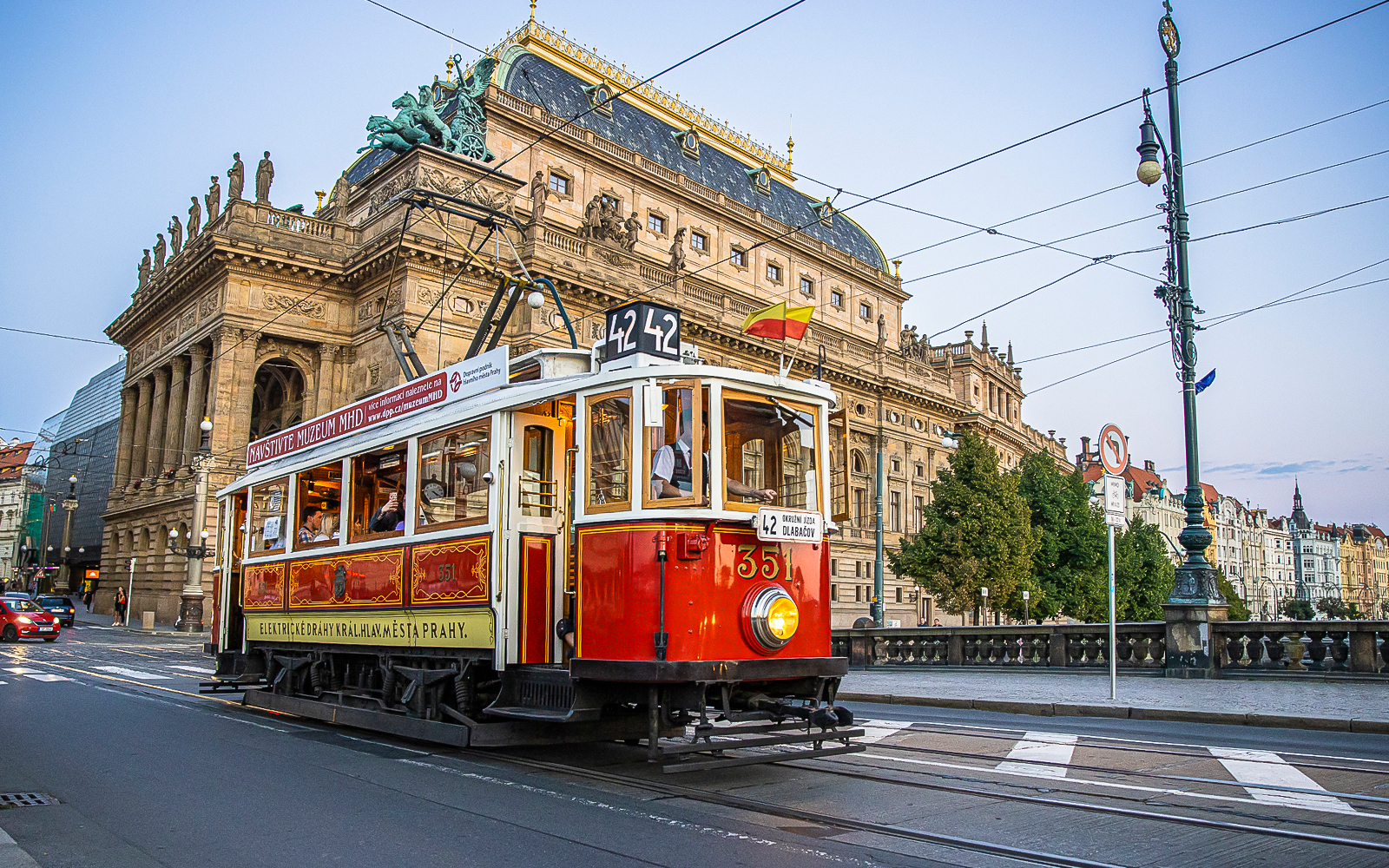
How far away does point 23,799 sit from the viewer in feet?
22.4

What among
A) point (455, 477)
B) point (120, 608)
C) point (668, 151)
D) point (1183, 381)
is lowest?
point (120, 608)

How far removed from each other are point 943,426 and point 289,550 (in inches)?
2455

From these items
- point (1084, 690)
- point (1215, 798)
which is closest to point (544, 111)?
point (1084, 690)

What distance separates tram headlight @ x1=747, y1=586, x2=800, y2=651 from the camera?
24.2 ft

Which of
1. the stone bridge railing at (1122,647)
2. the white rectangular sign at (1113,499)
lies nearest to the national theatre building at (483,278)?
the stone bridge railing at (1122,647)

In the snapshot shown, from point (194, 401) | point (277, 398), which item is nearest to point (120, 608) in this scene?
point (194, 401)

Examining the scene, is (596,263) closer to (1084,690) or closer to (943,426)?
(1084,690)

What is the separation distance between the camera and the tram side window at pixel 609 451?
7516 millimetres

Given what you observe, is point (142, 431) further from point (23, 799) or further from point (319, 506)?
point (23, 799)

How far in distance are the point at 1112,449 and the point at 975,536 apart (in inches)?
1157

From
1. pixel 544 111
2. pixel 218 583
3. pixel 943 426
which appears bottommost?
pixel 218 583

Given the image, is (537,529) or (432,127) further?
(432,127)

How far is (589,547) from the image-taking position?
303 inches

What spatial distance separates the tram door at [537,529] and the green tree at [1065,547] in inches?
1768
